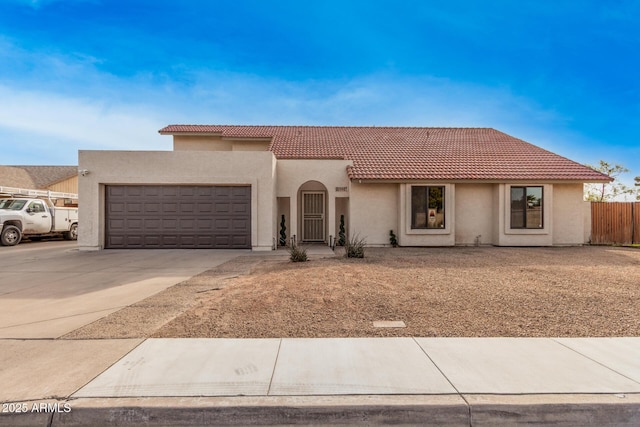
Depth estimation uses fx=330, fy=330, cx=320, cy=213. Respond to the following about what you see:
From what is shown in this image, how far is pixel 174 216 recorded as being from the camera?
46.4 feet

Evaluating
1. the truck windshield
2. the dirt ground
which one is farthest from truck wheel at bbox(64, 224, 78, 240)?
the dirt ground

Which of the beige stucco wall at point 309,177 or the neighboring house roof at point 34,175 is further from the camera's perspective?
the neighboring house roof at point 34,175

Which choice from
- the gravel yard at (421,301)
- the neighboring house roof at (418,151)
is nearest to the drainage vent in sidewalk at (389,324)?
the gravel yard at (421,301)

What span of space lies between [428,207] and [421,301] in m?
9.58

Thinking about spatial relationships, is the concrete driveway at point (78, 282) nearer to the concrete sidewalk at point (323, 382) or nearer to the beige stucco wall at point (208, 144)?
the concrete sidewalk at point (323, 382)

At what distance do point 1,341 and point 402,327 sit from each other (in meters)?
5.43

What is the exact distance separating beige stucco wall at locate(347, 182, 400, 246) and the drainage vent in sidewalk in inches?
395

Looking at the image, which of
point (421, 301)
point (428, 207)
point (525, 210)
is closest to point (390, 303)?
point (421, 301)

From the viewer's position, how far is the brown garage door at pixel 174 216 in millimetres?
14133

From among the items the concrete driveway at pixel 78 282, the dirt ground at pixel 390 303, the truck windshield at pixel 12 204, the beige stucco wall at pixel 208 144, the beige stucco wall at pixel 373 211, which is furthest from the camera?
the beige stucco wall at pixel 208 144

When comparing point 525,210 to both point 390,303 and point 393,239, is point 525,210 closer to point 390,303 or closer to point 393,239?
point 393,239

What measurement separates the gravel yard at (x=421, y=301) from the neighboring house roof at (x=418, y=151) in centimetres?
596

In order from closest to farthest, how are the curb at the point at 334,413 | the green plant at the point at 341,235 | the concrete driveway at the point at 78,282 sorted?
the curb at the point at 334,413 → the concrete driveway at the point at 78,282 → the green plant at the point at 341,235

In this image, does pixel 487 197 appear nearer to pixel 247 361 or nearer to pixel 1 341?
pixel 247 361
